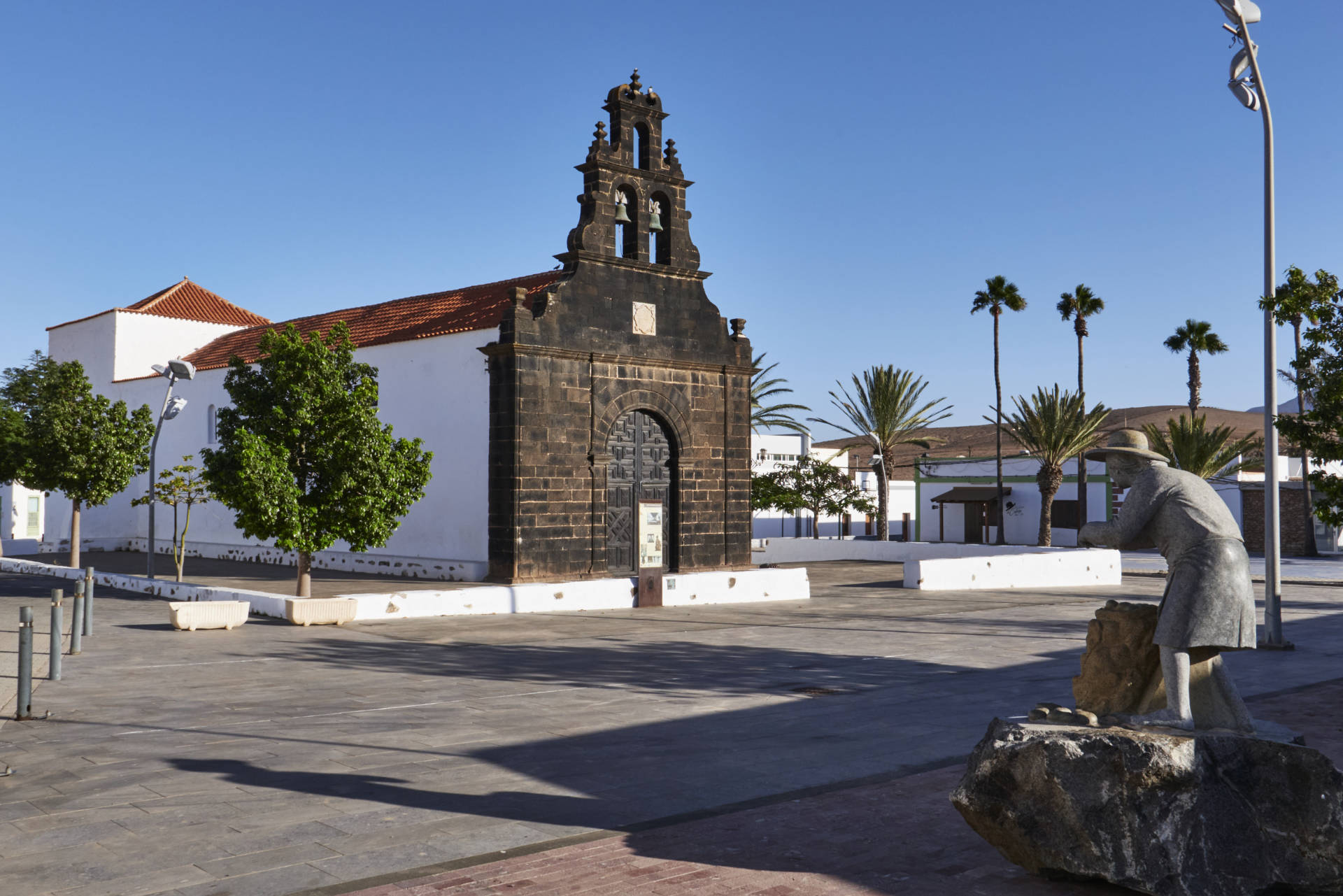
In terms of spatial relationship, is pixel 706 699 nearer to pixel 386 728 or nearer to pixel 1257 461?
pixel 386 728

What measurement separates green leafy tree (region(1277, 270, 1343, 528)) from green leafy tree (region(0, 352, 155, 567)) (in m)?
24.3

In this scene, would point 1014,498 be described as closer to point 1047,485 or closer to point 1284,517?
point 1047,485

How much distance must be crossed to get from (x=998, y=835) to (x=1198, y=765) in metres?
1.06

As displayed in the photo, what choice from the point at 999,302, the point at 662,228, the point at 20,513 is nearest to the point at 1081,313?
the point at 999,302

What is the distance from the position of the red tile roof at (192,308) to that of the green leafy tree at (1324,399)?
3916 cm

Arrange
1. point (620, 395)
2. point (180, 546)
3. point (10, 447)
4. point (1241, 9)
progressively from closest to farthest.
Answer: point (1241, 9) → point (620, 395) → point (10, 447) → point (180, 546)

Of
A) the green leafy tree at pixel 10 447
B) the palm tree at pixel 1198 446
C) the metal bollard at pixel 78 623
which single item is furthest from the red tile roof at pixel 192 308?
the palm tree at pixel 1198 446

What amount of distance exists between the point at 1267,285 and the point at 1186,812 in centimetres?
1358

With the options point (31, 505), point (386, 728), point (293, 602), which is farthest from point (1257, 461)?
point (31, 505)

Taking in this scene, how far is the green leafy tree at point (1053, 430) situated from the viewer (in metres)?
42.2

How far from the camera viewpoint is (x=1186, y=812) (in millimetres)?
5359

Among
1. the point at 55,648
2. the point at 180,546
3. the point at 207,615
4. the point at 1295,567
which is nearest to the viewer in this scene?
the point at 55,648

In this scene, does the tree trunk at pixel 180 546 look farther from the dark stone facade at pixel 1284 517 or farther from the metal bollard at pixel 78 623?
the dark stone facade at pixel 1284 517

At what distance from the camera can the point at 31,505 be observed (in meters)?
56.1
